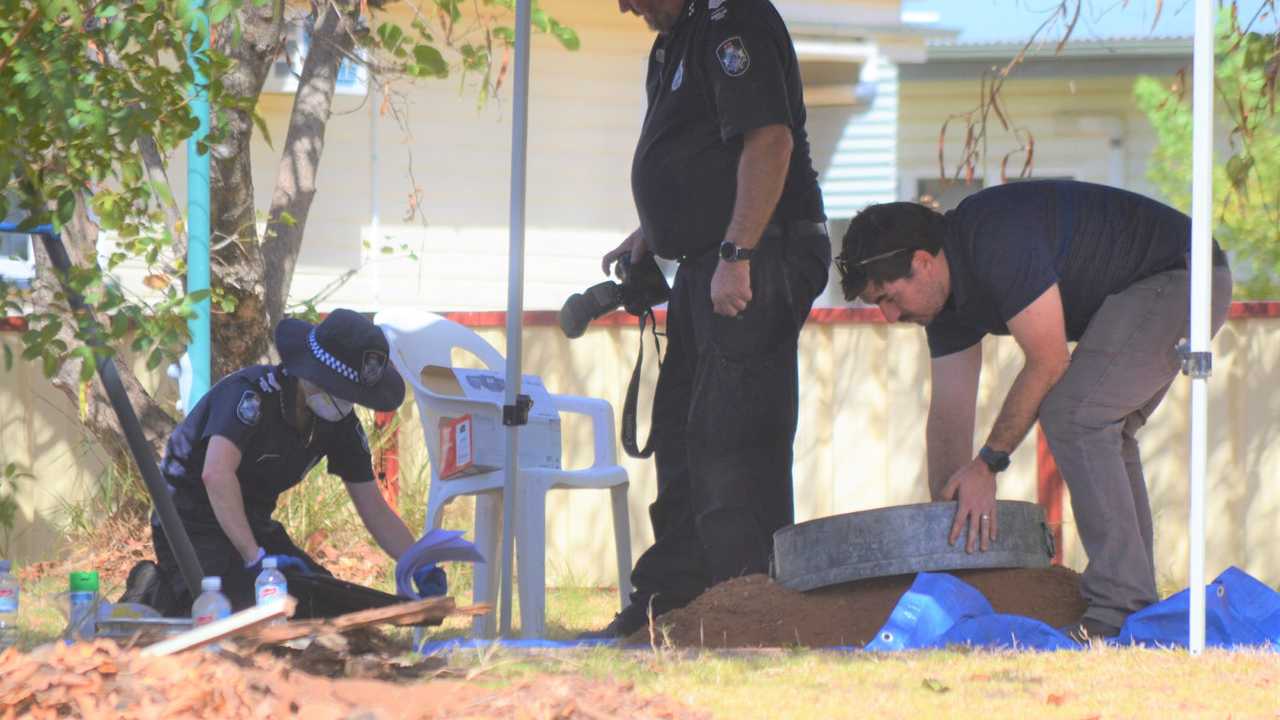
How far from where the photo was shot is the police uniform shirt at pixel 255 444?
504 centimetres

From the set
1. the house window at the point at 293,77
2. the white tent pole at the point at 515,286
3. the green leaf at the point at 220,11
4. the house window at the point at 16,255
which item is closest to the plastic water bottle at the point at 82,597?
the white tent pole at the point at 515,286

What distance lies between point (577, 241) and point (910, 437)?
4.76 meters

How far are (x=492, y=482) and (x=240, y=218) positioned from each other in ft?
7.30

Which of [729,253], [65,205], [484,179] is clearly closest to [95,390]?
[729,253]

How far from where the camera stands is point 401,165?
38.3 ft

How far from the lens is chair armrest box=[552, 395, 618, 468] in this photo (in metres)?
6.28

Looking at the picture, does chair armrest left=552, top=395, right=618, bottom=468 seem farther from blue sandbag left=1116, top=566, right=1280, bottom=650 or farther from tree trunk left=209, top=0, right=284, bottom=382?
blue sandbag left=1116, top=566, right=1280, bottom=650

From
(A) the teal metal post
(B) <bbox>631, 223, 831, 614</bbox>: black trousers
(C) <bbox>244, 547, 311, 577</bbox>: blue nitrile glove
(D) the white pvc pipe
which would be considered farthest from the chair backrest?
(D) the white pvc pipe

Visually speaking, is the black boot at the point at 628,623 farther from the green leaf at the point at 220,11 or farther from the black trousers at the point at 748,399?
the green leaf at the point at 220,11

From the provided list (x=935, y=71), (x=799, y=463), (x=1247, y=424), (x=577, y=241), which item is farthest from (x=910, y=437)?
(x=935, y=71)

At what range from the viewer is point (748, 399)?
15.8ft

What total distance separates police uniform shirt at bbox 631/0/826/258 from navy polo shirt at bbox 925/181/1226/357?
0.62 m

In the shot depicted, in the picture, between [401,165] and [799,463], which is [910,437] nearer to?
[799,463]

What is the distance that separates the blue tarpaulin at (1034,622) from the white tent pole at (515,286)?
122cm
